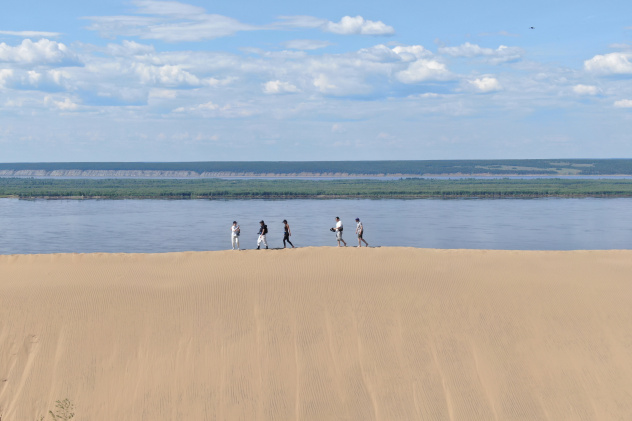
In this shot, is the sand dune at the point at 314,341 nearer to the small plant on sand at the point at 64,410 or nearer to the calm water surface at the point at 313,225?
the small plant on sand at the point at 64,410

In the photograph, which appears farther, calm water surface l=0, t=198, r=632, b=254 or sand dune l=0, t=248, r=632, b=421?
calm water surface l=0, t=198, r=632, b=254

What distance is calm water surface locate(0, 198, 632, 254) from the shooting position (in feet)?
117

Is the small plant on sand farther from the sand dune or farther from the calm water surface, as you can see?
the calm water surface

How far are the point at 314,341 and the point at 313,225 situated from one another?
2882 centimetres

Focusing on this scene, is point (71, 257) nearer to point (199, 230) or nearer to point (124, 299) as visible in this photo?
point (124, 299)

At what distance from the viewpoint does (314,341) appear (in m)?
16.0

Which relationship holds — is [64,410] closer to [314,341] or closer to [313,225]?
[314,341]

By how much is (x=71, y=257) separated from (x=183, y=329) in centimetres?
590

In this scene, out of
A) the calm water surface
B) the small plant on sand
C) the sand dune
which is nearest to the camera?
the small plant on sand

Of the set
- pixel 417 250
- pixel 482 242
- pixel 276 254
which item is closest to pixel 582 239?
pixel 482 242

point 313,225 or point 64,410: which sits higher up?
point 313,225

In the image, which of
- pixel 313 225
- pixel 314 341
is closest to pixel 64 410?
pixel 314 341

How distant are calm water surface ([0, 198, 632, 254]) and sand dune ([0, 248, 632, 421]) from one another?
1434 centimetres

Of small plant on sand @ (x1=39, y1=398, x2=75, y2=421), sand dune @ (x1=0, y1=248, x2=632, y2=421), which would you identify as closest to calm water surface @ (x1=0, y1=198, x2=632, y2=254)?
sand dune @ (x1=0, y1=248, x2=632, y2=421)
